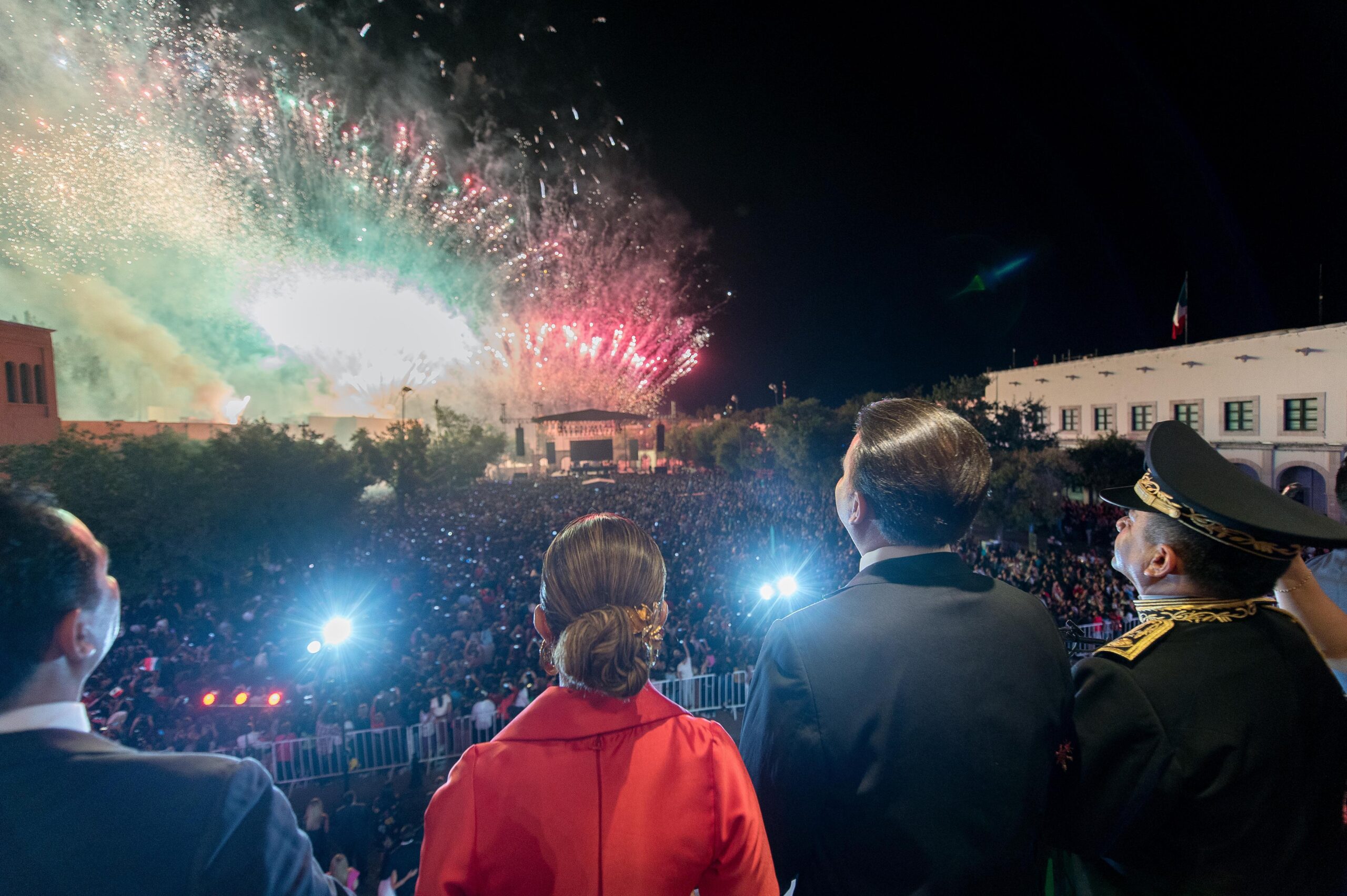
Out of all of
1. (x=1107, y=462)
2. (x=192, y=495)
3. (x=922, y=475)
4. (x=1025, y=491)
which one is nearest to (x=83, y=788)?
(x=922, y=475)

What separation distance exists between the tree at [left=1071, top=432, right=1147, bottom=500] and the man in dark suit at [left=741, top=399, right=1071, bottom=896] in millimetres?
26523

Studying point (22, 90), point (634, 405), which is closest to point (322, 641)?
point (22, 90)

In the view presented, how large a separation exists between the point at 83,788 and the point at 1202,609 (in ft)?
9.30

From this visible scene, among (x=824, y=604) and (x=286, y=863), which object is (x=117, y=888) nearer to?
(x=286, y=863)

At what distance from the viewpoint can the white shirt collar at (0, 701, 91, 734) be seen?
115 cm

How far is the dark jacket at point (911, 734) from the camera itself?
1.31 metres

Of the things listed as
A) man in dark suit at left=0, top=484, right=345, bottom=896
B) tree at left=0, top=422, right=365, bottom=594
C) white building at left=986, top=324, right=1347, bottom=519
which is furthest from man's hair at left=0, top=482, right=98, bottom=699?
white building at left=986, top=324, right=1347, bottom=519

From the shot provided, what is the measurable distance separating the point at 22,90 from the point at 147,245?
23.1 feet

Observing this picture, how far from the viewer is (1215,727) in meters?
1.49

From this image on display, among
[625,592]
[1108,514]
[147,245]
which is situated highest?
[147,245]

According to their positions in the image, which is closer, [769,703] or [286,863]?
[286,863]

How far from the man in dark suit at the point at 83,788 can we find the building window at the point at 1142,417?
34.3 m

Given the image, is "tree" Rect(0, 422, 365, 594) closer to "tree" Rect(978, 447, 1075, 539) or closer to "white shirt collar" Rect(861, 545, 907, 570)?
"white shirt collar" Rect(861, 545, 907, 570)

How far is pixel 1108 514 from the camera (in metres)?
20.5
